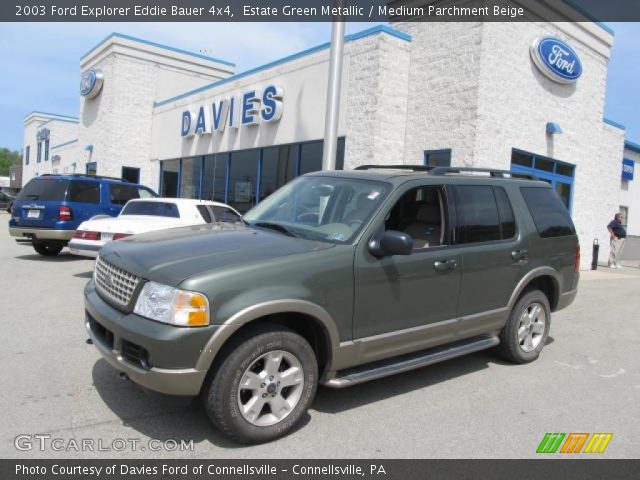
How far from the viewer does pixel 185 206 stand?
933 cm

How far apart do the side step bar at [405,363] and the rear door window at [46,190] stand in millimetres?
9400

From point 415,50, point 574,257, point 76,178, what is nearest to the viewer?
point 574,257

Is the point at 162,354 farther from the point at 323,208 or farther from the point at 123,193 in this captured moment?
the point at 123,193

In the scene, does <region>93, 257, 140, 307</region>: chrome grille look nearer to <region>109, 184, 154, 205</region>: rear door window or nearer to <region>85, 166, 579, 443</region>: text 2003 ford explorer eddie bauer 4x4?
<region>85, 166, 579, 443</region>: text 2003 ford explorer eddie bauer 4x4

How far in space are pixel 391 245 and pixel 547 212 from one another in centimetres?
277

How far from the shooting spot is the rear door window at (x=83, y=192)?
11.3 m

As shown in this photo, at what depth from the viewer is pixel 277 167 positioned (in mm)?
15172

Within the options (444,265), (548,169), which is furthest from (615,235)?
(444,265)

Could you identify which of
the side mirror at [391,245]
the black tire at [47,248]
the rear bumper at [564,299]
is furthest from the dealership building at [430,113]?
the side mirror at [391,245]

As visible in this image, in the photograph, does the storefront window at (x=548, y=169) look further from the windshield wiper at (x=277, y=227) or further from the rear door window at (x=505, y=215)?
the windshield wiper at (x=277, y=227)

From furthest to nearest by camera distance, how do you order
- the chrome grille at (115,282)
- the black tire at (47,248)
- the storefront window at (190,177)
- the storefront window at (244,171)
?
the storefront window at (190,177)
the storefront window at (244,171)
the black tire at (47,248)
the chrome grille at (115,282)
